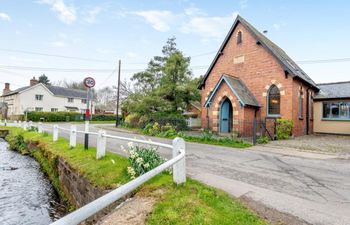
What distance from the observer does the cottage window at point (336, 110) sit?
19.5 metres

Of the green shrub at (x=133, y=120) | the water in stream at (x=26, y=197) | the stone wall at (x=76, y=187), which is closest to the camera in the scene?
the stone wall at (x=76, y=187)

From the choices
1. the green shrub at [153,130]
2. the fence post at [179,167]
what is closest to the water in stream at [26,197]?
the fence post at [179,167]

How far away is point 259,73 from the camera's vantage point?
17781 millimetres

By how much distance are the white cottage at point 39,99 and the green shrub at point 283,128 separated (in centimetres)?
4621

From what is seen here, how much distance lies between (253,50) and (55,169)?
16595 millimetres

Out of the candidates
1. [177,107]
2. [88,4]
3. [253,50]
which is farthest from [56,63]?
[253,50]

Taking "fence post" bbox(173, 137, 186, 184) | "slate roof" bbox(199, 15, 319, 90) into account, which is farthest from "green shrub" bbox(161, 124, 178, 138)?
"fence post" bbox(173, 137, 186, 184)

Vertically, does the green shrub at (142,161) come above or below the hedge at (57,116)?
below

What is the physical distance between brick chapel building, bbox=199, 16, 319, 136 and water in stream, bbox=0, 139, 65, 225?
12.5m

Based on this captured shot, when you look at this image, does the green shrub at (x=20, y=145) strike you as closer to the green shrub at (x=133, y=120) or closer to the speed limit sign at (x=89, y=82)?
the speed limit sign at (x=89, y=82)

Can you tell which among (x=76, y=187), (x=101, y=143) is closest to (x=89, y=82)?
(x=101, y=143)

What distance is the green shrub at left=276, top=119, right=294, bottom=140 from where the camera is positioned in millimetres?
15633

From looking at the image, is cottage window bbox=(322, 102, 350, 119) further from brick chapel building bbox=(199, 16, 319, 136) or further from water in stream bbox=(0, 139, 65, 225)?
water in stream bbox=(0, 139, 65, 225)

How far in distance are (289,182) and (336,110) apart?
18.6 metres
